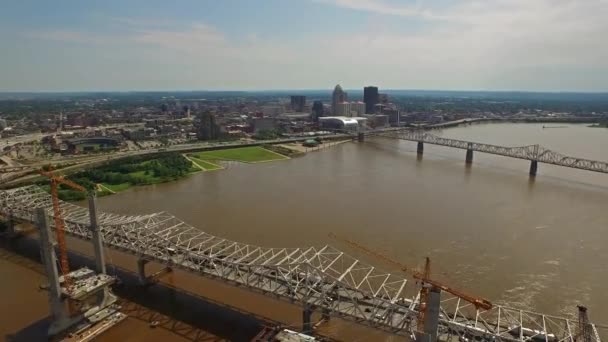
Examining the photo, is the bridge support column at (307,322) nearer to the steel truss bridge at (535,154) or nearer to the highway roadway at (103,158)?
the highway roadway at (103,158)

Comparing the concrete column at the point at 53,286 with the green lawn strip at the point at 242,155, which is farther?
the green lawn strip at the point at 242,155

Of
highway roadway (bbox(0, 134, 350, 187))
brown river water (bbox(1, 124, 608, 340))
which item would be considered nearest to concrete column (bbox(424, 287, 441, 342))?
brown river water (bbox(1, 124, 608, 340))

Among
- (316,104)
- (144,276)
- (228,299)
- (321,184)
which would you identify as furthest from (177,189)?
(316,104)

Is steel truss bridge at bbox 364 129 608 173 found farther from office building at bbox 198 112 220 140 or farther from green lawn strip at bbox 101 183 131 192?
green lawn strip at bbox 101 183 131 192

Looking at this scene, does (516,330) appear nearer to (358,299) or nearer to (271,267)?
(358,299)

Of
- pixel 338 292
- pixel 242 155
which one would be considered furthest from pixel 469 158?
pixel 338 292

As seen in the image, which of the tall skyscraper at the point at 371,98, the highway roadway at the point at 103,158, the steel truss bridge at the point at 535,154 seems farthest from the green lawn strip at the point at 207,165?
the tall skyscraper at the point at 371,98
